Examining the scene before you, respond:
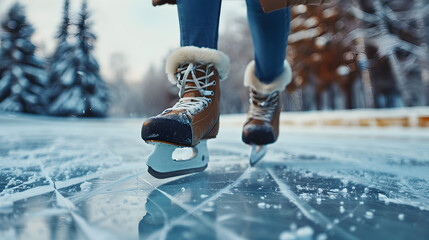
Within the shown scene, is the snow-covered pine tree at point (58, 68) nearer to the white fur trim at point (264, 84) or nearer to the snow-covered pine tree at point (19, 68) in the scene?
the snow-covered pine tree at point (19, 68)

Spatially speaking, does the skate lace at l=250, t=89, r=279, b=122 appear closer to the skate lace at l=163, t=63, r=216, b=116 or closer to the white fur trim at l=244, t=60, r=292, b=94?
the white fur trim at l=244, t=60, r=292, b=94

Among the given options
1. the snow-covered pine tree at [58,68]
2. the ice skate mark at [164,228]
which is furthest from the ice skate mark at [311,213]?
the snow-covered pine tree at [58,68]

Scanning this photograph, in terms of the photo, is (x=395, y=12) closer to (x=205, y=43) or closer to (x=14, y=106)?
(x=205, y=43)

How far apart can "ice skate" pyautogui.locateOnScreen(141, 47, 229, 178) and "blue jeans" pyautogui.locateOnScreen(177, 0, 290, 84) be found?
0.06 m

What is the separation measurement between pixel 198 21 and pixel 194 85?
188 mm

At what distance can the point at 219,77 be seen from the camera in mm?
914

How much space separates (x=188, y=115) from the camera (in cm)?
72

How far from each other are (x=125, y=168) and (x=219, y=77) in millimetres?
429

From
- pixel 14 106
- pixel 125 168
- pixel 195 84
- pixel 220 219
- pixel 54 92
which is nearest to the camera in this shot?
pixel 220 219

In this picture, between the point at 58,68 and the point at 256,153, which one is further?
the point at 58,68

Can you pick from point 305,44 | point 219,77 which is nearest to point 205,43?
point 219,77

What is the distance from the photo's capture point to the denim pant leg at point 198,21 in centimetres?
82

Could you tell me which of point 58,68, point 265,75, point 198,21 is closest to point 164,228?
point 198,21

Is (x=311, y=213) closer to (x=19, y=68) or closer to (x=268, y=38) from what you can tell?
(x=268, y=38)
